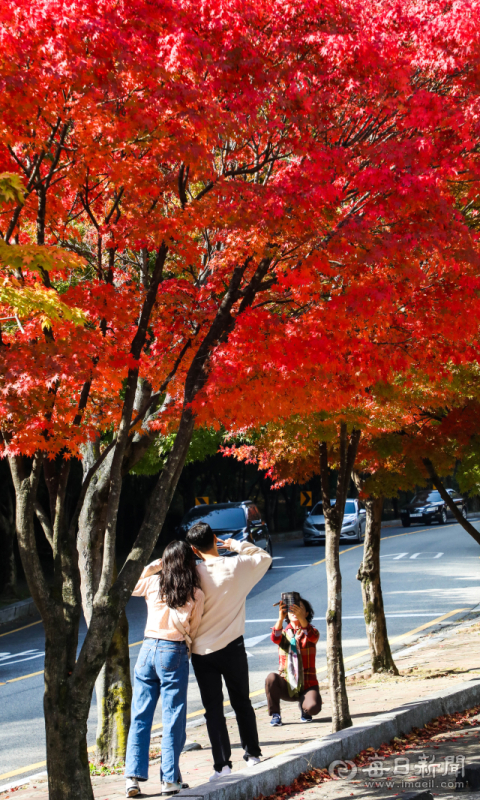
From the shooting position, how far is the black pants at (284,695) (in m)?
7.33

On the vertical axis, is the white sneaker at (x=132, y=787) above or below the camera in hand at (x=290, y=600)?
below

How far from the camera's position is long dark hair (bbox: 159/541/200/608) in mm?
5070

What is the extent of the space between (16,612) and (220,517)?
5.38 meters

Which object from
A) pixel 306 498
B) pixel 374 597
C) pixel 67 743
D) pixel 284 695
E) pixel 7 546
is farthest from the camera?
pixel 306 498

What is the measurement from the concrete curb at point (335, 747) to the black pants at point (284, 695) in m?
0.70

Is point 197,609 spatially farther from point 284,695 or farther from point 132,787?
point 284,695

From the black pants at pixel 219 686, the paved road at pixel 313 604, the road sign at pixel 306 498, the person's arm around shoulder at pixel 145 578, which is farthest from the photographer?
the road sign at pixel 306 498

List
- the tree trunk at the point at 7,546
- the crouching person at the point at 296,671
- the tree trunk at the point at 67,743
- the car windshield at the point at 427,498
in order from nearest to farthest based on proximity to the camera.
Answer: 1. the tree trunk at the point at 67,743
2. the crouching person at the point at 296,671
3. the tree trunk at the point at 7,546
4. the car windshield at the point at 427,498

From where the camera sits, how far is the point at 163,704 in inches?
199

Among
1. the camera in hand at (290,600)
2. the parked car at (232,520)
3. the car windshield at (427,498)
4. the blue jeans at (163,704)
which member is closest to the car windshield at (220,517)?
the parked car at (232,520)

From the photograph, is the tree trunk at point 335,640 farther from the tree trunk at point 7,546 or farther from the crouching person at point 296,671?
the tree trunk at point 7,546

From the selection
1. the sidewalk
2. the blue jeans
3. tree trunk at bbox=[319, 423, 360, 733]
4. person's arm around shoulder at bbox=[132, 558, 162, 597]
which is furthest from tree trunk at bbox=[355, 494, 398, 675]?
the blue jeans

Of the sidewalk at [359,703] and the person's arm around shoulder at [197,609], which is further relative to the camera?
the sidewalk at [359,703]

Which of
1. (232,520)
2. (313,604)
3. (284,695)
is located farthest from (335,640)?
(232,520)
